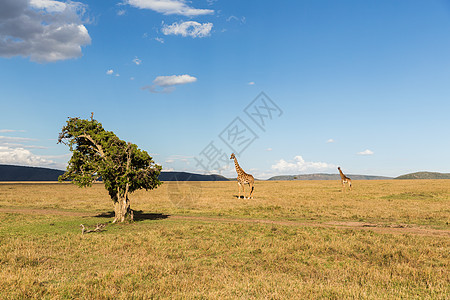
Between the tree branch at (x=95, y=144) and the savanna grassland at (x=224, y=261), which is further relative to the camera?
the tree branch at (x=95, y=144)

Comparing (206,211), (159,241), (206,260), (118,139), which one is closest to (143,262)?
(206,260)

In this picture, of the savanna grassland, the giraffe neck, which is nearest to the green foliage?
the savanna grassland

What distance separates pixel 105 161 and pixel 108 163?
59cm

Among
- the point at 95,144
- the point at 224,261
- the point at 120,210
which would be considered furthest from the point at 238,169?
the point at 224,261

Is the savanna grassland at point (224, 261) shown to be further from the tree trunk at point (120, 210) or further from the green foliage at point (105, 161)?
the green foliage at point (105, 161)

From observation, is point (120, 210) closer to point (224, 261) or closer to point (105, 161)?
point (105, 161)

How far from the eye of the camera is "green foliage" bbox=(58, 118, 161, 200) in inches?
822

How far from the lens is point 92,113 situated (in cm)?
2278

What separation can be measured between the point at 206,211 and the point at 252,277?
20342 millimetres

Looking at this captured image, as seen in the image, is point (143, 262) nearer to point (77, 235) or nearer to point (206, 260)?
point (206, 260)

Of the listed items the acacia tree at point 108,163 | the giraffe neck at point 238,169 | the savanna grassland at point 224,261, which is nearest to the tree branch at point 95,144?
the acacia tree at point 108,163

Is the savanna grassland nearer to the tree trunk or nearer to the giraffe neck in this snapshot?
the tree trunk

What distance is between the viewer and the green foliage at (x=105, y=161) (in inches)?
822

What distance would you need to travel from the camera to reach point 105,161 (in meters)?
21.1
